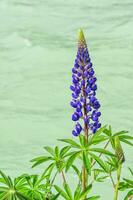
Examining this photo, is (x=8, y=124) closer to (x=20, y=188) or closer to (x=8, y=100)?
(x=8, y=100)

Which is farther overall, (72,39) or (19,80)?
(72,39)

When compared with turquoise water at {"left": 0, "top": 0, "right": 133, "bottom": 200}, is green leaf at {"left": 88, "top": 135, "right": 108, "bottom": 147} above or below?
below

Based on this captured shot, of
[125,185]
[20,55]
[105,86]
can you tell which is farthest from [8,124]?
[125,185]

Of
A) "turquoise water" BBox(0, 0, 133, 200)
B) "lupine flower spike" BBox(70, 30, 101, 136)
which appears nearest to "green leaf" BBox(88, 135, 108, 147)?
"lupine flower spike" BBox(70, 30, 101, 136)

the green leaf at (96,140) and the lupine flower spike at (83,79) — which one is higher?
the lupine flower spike at (83,79)

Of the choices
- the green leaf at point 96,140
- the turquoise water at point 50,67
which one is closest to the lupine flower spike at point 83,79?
the green leaf at point 96,140

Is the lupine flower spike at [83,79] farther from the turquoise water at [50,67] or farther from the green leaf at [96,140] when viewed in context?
the turquoise water at [50,67]

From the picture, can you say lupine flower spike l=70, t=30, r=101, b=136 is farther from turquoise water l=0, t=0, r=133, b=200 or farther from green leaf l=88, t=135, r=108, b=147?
turquoise water l=0, t=0, r=133, b=200

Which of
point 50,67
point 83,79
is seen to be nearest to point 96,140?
point 83,79
